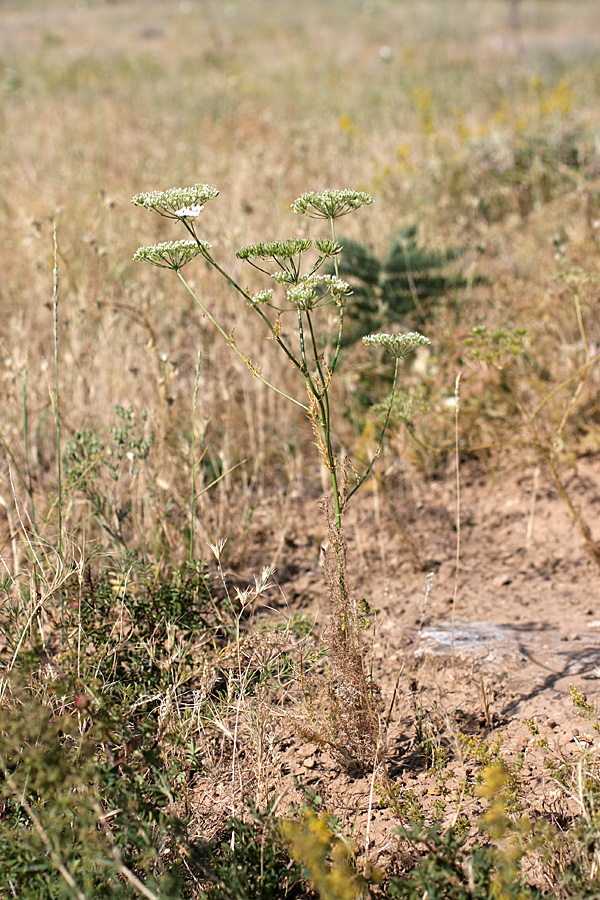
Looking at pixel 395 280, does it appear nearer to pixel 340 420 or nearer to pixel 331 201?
pixel 340 420

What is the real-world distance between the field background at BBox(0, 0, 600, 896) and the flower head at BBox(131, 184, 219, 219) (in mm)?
752

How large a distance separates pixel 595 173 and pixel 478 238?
3.99 feet

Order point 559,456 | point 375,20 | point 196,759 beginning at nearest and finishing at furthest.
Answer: point 196,759, point 559,456, point 375,20

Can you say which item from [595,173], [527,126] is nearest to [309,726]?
[595,173]

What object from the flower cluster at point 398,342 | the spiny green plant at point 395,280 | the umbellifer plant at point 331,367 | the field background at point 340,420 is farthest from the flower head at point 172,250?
the spiny green plant at point 395,280

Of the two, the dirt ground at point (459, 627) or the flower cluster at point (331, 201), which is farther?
the dirt ground at point (459, 627)

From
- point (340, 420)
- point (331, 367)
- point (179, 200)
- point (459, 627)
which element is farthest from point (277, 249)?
point (340, 420)

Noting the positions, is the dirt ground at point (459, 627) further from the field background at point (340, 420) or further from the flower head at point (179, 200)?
the flower head at point (179, 200)

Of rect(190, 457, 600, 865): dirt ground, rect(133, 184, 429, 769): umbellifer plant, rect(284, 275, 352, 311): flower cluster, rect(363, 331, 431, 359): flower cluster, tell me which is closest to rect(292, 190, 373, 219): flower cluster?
rect(133, 184, 429, 769): umbellifer plant

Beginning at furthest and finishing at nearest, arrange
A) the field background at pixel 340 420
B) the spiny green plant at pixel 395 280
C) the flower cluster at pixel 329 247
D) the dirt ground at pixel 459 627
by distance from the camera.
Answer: the spiny green plant at pixel 395 280 → the field background at pixel 340 420 → the dirt ground at pixel 459 627 → the flower cluster at pixel 329 247

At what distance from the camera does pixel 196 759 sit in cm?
179

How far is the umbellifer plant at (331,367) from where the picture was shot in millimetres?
1530

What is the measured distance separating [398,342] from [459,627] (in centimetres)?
112

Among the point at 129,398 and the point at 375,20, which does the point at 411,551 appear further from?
the point at 375,20
